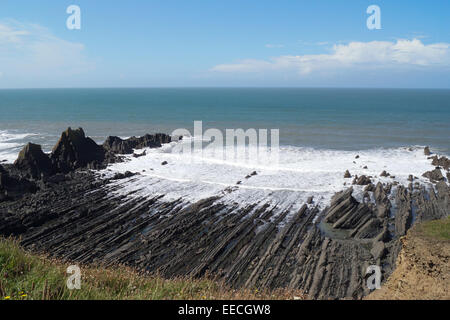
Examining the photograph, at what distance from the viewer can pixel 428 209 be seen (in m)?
21.7

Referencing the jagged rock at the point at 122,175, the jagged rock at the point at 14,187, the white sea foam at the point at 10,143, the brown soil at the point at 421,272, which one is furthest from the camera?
the white sea foam at the point at 10,143

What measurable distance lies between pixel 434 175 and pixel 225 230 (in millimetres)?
20839

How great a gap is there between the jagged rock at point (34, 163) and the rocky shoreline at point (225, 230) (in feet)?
2.67

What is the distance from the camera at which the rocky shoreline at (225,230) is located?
14.7m

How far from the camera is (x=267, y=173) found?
99.3 feet

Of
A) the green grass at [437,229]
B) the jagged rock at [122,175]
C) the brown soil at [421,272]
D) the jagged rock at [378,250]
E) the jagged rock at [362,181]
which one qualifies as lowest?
the jagged rock at [378,250]

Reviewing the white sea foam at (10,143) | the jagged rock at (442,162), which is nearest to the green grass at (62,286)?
the jagged rock at (442,162)

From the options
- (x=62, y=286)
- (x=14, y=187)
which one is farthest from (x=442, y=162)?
(x=14, y=187)

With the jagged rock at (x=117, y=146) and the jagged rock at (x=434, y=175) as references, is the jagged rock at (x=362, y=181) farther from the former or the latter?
the jagged rock at (x=117, y=146)

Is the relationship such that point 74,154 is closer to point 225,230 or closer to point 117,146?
point 117,146

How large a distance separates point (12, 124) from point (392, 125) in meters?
75.0

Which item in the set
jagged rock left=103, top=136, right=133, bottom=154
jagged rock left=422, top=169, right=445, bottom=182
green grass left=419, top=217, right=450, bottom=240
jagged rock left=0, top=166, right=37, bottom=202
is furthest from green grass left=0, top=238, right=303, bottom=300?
jagged rock left=103, top=136, right=133, bottom=154
